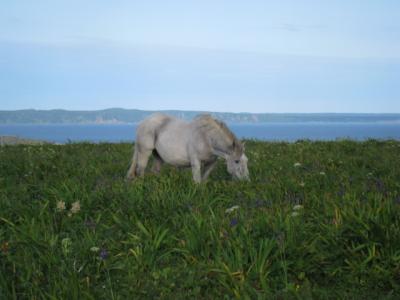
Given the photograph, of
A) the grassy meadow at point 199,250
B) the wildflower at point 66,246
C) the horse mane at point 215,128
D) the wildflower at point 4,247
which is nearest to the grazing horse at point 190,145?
the horse mane at point 215,128

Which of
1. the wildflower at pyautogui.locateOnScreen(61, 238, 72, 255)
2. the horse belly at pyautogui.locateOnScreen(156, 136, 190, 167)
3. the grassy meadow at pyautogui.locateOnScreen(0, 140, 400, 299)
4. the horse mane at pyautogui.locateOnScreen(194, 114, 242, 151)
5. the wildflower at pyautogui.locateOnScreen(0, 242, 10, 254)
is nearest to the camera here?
the grassy meadow at pyautogui.locateOnScreen(0, 140, 400, 299)

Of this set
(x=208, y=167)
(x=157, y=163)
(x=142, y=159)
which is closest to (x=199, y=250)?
(x=208, y=167)

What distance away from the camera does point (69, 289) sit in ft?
14.6

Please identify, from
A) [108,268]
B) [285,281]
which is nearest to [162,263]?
[108,268]

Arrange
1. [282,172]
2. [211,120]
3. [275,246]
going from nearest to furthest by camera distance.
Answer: [275,246]
[211,120]
[282,172]

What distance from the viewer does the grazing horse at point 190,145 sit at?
10102mm

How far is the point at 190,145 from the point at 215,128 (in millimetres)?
671

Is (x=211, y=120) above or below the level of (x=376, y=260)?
above

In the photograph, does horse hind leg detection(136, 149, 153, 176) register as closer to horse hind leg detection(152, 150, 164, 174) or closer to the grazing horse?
the grazing horse

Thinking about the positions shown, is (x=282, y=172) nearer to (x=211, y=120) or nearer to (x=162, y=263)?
(x=211, y=120)

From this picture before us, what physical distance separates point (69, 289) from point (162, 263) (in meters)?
1.26

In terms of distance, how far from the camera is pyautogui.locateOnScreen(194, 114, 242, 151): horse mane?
32.9ft

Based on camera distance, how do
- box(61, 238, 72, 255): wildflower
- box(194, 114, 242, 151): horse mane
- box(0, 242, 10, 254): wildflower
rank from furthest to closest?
box(194, 114, 242, 151): horse mane < box(0, 242, 10, 254): wildflower < box(61, 238, 72, 255): wildflower

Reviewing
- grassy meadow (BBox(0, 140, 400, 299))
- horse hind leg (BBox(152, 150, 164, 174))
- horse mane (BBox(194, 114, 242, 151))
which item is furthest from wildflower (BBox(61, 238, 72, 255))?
horse hind leg (BBox(152, 150, 164, 174))
